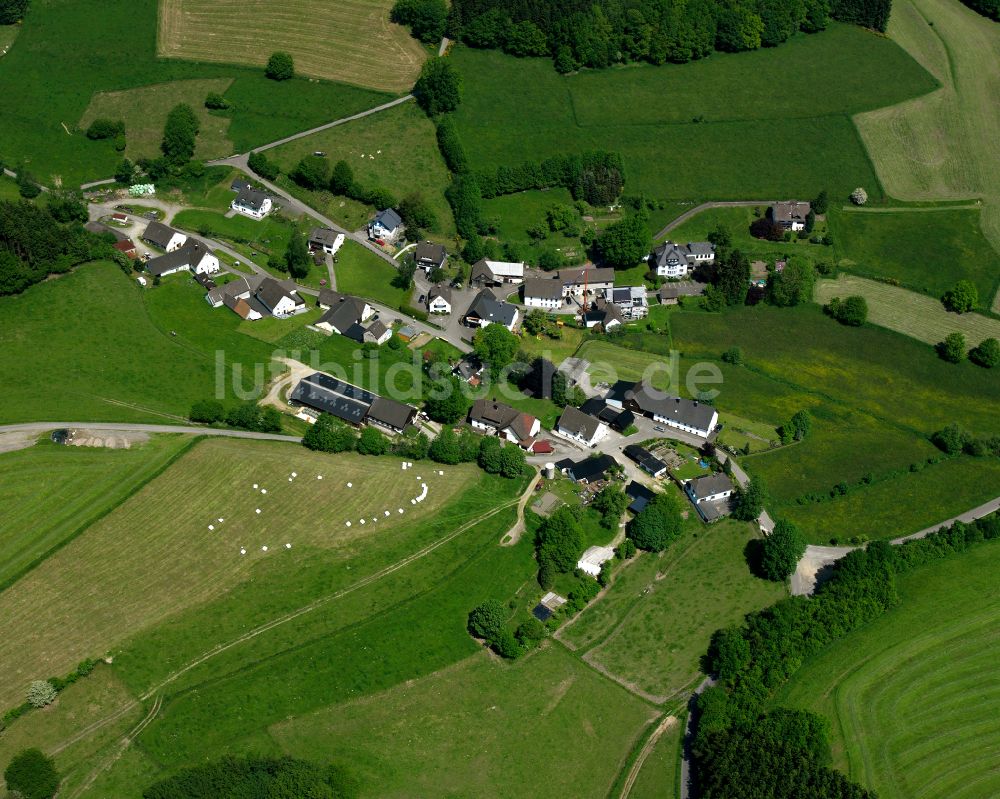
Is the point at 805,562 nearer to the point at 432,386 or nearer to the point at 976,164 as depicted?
the point at 432,386

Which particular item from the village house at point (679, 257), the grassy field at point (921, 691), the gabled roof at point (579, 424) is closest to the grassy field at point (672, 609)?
the grassy field at point (921, 691)

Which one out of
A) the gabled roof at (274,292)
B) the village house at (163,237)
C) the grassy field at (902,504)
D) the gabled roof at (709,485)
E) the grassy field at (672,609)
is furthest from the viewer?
the village house at (163,237)

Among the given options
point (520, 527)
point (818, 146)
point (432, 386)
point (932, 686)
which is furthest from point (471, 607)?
point (818, 146)

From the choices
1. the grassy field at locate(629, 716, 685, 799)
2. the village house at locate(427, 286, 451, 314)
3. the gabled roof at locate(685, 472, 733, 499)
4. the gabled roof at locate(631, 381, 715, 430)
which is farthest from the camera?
the village house at locate(427, 286, 451, 314)

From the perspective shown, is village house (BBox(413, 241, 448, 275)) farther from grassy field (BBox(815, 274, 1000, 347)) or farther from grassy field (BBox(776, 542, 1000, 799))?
grassy field (BBox(776, 542, 1000, 799))

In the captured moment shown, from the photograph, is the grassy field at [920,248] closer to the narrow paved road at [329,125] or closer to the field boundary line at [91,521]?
the narrow paved road at [329,125]

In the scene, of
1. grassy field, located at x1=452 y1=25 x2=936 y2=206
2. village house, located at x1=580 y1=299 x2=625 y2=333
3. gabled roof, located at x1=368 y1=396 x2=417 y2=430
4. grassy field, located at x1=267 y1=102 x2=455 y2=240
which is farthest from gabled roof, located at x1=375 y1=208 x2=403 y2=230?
gabled roof, located at x1=368 y1=396 x2=417 y2=430

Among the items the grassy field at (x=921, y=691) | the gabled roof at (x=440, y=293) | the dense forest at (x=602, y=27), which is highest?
the dense forest at (x=602, y=27)
